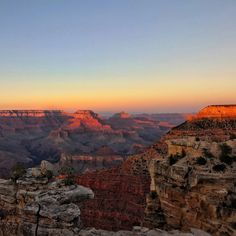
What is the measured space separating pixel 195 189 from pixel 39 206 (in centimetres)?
1293

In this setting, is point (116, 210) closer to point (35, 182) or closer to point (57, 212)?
point (35, 182)

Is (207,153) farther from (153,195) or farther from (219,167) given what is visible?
(153,195)

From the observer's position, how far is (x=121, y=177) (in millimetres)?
62281

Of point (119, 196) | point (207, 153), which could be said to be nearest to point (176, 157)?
point (207, 153)

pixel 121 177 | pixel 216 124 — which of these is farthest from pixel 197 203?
pixel 216 124

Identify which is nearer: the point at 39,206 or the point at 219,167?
the point at 39,206

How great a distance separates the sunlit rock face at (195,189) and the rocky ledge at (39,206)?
360 inches

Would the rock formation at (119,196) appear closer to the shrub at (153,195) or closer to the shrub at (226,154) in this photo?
the shrub at (153,195)

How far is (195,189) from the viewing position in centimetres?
2872

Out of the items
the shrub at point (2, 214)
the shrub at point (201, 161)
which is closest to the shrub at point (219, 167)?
the shrub at point (201, 161)

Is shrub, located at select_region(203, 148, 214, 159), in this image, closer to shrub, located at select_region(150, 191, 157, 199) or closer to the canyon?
the canyon

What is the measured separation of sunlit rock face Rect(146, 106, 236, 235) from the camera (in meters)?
26.9

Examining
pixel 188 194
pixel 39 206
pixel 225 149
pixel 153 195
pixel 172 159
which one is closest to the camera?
pixel 39 206

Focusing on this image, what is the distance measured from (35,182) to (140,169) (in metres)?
39.9
